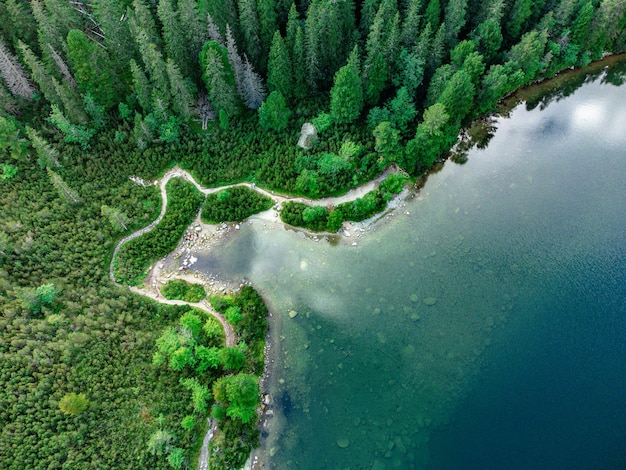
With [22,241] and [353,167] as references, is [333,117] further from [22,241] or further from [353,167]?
[22,241]

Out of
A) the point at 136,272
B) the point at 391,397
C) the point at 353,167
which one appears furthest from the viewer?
the point at 353,167

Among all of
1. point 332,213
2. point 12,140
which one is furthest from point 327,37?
point 12,140

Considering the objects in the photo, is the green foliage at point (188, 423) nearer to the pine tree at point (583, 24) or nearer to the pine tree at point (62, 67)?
the pine tree at point (62, 67)

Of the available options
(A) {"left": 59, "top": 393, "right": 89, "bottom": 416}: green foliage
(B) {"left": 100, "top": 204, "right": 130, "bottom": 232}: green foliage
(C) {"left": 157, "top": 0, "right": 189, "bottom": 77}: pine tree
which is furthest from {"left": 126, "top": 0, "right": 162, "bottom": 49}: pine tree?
(A) {"left": 59, "top": 393, "right": 89, "bottom": 416}: green foliage

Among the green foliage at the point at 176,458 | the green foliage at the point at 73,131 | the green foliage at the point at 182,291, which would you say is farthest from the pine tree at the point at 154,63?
the green foliage at the point at 176,458

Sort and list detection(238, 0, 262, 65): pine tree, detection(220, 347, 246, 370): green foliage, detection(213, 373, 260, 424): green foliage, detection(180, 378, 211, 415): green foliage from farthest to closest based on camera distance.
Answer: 1. detection(238, 0, 262, 65): pine tree
2. detection(220, 347, 246, 370): green foliage
3. detection(180, 378, 211, 415): green foliage
4. detection(213, 373, 260, 424): green foliage

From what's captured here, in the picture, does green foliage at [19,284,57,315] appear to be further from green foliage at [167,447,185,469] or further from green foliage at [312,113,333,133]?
green foliage at [312,113,333,133]

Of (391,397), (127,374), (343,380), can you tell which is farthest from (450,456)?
(127,374)

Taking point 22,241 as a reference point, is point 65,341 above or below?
below
